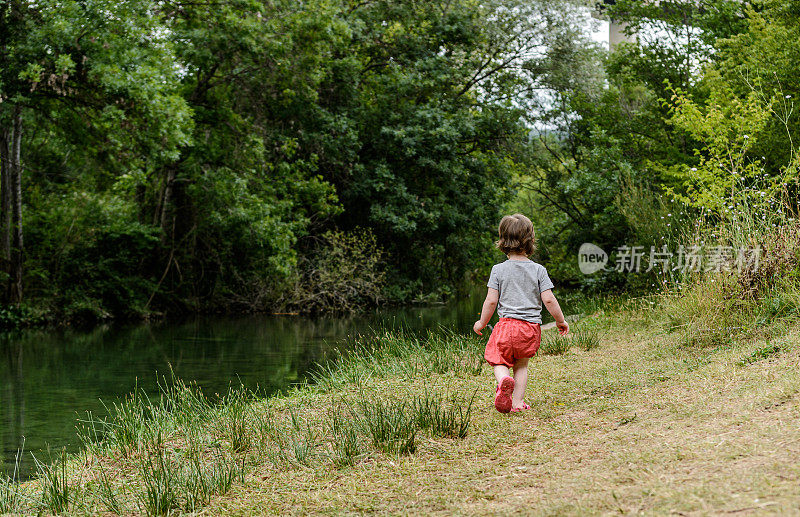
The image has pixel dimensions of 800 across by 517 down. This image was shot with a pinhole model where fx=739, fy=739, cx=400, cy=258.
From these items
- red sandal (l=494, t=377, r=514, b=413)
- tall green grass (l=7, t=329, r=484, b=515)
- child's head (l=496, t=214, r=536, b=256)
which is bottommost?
tall green grass (l=7, t=329, r=484, b=515)

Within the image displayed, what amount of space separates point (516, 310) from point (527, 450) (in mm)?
1435

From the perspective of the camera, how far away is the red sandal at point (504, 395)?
539cm

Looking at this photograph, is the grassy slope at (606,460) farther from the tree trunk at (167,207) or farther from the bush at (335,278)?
the tree trunk at (167,207)

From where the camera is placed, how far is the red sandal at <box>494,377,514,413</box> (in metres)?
5.39

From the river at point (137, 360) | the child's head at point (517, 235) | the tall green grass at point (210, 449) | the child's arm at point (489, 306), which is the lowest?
the river at point (137, 360)

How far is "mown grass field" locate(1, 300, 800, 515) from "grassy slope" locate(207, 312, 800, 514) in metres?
0.01

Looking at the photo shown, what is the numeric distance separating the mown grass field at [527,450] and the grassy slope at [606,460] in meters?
0.01

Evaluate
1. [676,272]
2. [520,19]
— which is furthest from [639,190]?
[520,19]

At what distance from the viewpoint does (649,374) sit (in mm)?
6523

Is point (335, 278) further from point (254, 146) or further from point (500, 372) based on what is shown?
point (500, 372)

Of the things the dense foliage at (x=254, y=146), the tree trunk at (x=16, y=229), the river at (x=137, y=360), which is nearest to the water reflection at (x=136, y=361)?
the river at (x=137, y=360)

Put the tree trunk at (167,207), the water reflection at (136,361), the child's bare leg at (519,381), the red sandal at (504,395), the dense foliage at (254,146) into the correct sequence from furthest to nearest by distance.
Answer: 1. the tree trunk at (167,207)
2. the dense foliage at (254,146)
3. the water reflection at (136,361)
4. the child's bare leg at (519,381)
5. the red sandal at (504,395)

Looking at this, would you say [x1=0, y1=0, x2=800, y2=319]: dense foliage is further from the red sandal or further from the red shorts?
the red sandal

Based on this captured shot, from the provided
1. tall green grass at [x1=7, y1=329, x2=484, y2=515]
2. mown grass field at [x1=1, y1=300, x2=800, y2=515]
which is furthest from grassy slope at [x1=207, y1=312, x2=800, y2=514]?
tall green grass at [x1=7, y1=329, x2=484, y2=515]
